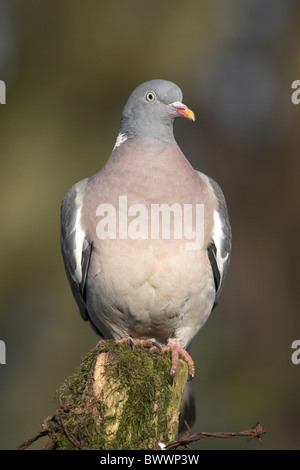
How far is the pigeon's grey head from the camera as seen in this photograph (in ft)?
15.9

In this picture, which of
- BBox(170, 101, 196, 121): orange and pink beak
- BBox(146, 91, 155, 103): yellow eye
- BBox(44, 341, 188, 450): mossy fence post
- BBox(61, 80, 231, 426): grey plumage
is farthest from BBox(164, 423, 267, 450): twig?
BBox(146, 91, 155, 103): yellow eye

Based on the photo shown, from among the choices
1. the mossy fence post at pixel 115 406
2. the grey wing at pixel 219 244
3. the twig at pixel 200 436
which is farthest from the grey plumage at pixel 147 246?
the twig at pixel 200 436

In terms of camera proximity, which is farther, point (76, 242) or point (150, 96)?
point (150, 96)

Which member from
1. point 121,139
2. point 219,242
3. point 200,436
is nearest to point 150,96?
point 121,139

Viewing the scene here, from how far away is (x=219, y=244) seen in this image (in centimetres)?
477

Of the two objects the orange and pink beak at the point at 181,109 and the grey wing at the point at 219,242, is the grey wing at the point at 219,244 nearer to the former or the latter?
the grey wing at the point at 219,242

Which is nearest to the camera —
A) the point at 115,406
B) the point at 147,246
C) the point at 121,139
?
the point at 115,406

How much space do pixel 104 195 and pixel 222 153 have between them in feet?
18.6

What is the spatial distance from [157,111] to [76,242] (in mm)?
1050

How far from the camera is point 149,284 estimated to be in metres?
4.45

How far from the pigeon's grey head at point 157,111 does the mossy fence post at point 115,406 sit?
173 centimetres

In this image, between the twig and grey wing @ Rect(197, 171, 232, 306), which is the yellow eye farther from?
the twig

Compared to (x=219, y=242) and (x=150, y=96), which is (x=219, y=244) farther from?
(x=150, y=96)

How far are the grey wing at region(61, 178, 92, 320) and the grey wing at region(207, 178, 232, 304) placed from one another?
82 cm
